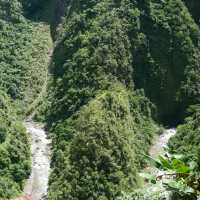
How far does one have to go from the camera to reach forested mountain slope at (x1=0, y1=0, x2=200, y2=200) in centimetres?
8837

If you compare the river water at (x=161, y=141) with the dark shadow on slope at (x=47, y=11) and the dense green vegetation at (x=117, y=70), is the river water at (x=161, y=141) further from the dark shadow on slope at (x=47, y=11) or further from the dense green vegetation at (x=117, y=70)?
the dark shadow on slope at (x=47, y=11)

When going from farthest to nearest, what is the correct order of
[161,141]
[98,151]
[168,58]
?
1. [168,58]
2. [161,141]
3. [98,151]

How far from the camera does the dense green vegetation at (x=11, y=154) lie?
86375 millimetres

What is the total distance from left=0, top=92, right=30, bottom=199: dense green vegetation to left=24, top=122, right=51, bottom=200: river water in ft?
4.24

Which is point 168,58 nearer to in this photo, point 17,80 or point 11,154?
point 17,80

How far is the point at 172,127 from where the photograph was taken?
356 ft

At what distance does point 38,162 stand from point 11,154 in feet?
16.4

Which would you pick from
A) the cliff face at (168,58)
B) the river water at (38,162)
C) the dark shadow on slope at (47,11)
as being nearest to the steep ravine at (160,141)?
the cliff face at (168,58)

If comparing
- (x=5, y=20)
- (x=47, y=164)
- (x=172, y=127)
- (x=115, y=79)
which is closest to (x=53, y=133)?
(x=47, y=164)

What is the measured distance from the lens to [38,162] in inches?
3735

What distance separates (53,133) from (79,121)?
8.41m

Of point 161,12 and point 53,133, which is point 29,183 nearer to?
point 53,133

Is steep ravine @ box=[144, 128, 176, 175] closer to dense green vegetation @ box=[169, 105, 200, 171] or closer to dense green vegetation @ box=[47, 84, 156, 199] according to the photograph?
dense green vegetation @ box=[47, 84, 156, 199]

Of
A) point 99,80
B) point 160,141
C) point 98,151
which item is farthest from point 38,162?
point 160,141
